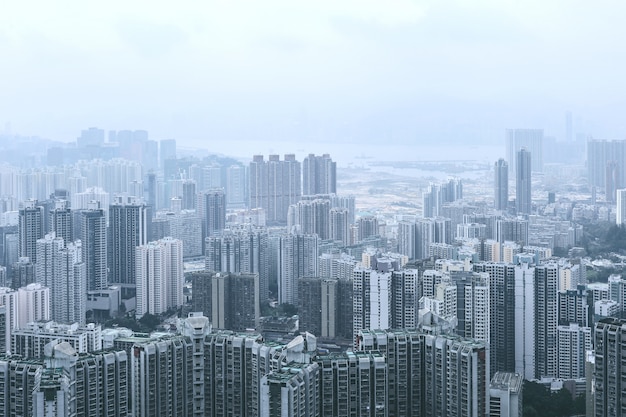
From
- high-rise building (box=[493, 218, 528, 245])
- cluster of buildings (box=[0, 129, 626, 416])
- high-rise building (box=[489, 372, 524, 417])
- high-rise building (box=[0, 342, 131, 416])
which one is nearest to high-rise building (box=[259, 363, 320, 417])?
cluster of buildings (box=[0, 129, 626, 416])

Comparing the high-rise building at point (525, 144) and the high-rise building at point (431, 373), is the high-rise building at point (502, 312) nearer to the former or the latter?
the high-rise building at point (431, 373)

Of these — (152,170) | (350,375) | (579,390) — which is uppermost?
(152,170)

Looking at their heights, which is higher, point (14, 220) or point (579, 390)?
point (14, 220)

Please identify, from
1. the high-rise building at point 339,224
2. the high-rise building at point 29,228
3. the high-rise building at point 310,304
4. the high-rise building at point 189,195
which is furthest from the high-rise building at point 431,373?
the high-rise building at point 189,195

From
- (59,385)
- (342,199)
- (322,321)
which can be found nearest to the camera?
(59,385)

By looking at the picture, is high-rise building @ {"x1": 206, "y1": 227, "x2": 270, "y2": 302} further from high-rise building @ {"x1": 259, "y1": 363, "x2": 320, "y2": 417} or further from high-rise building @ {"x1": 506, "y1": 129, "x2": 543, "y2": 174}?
high-rise building @ {"x1": 259, "y1": 363, "x2": 320, "y2": 417}

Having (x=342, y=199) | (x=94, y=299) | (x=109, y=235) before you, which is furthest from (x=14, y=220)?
(x=342, y=199)

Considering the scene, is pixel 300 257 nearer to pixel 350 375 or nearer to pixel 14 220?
pixel 14 220
